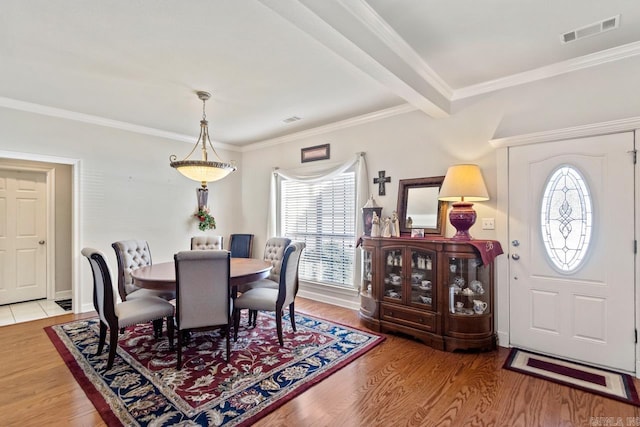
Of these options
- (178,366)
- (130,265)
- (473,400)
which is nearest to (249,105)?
(130,265)

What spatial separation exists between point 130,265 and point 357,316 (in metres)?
2.78

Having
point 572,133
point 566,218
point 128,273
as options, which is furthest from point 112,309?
point 572,133

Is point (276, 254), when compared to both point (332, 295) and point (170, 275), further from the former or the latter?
point (170, 275)

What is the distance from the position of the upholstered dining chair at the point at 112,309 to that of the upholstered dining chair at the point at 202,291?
37 cm

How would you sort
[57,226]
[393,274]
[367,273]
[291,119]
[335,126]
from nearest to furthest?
[393,274] < [367,273] < [291,119] < [335,126] < [57,226]

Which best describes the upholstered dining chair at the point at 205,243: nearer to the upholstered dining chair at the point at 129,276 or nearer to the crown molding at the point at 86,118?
the upholstered dining chair at the point at 129,276

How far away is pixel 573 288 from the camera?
109 inches

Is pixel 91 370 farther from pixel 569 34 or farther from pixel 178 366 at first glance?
pixel 569 34

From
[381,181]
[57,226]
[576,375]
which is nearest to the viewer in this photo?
[576,375]

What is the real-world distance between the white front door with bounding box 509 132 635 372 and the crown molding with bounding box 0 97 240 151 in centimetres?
469

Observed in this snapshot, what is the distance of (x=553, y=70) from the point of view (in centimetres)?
287

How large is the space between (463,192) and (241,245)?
3.92m

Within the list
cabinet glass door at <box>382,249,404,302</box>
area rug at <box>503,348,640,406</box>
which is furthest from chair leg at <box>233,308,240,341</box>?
area rug at <box>503,348,640,406</box>

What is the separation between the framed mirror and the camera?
355cm
